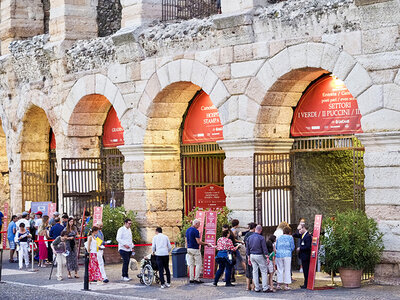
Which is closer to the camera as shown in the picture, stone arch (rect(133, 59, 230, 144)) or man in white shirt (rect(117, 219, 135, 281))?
man in white shirt (rect(117, 219, 135, 281))

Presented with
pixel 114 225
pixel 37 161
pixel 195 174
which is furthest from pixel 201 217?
pixel 37 161

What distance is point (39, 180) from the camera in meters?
26.5

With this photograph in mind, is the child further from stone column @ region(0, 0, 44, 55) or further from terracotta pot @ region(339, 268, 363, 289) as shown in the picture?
stone column @ region(0, 0, 44, 55)

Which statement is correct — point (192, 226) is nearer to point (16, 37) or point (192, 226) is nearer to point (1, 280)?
point (1, 280)

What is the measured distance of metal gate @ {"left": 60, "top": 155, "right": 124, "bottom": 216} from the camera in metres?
23.4

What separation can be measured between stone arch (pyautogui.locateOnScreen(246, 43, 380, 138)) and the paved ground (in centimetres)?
302

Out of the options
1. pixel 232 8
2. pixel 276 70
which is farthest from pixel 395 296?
pixel 232 8

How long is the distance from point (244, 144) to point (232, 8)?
9.27 feet

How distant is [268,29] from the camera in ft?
60.6

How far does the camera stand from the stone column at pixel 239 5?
1891cm

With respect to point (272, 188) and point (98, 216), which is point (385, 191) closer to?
point (272, 188)

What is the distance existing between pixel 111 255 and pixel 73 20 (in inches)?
249

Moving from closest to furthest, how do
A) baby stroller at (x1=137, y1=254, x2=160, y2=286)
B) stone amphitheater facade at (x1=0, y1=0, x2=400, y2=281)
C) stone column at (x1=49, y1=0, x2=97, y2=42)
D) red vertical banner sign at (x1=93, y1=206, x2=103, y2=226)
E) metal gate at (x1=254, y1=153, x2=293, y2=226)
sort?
stone amphitheater facade at (x1=0, y1=0, x2=400, y2=281)
baby stroller at (x1=137, y1=254, x2=160, y2=286)
metal gate at (x1=254, y1=153, x2=293, y2=226)
red vertical banner sign at (x1=93, y1=206, x2=103, y2=226)
stone column at (x1=49, y1=0, x2=97, y2=42)

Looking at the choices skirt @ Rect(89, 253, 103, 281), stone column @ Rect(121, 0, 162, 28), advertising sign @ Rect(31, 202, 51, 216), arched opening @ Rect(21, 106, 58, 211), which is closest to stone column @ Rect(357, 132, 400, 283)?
skirt @ Rect(89, 253, 103, 281)
